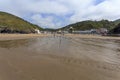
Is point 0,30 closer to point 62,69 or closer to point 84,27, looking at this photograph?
point 62,69

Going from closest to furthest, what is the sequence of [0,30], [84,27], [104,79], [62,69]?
[104,79]
[62,69]
[0,30]
[84,27]

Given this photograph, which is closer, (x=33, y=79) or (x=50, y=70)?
(x=33, y=79)

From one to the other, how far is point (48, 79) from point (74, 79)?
1.00 meters

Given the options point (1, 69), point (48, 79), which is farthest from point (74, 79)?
Answer: point (1, 69)

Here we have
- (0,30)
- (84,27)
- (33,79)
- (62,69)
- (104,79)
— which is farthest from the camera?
(84,27)

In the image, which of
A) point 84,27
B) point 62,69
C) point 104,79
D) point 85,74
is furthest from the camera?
point 84,27

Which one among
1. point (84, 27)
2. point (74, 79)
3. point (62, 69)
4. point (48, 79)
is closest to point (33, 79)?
point (48, 79)

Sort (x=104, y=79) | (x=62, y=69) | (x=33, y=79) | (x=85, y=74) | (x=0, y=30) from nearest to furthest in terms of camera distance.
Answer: (x=33, y=79)
(x=104, y=79)
(x=85, y=74)
(x=62, y=69)
(x=0, y=30)

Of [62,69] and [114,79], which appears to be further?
[62,69]

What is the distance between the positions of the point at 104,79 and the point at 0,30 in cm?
7825

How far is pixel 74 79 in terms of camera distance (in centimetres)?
726

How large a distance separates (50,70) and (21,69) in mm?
1305

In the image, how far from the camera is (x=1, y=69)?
8.41 m

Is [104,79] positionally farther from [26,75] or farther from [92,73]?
[26,75]
